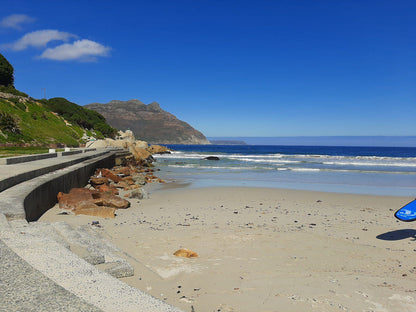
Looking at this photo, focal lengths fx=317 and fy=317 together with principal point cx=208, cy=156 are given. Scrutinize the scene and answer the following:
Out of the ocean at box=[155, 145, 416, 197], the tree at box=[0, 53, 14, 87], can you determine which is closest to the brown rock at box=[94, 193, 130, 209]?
the ocean at box=[155, 145, 416, 197]

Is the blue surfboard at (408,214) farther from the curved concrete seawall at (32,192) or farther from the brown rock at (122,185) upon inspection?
the brown rock at (122,185)

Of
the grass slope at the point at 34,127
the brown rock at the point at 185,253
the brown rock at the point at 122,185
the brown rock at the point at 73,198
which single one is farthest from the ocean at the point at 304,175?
the grass slope at the point at 34,127

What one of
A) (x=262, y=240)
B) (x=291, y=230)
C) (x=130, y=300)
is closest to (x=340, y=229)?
(x=291, y=230)

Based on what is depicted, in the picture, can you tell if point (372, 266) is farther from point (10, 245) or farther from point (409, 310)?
point (10, 245)

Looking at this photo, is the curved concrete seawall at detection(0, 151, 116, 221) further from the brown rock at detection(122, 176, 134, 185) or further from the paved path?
the brown rock at detection(122, 176, 134, 185)

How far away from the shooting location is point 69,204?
8102 millimetres

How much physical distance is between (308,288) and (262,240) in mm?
2254

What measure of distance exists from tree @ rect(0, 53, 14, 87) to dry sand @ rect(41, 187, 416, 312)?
54.3m

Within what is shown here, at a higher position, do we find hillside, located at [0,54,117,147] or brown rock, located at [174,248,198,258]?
hillside, located at [0,54,117,147]

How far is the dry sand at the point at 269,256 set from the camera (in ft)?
12.9

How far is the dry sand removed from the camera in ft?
12.9

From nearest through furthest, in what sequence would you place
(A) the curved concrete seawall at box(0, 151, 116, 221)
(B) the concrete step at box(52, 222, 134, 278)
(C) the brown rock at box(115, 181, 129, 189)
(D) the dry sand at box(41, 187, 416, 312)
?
(B) the concrete step at box(52, 222, 134, 278)
(D) the dry sand at box(41, 187, 416, 312)
(A) the curved concrete seawall at box(0, 151, 116, 221)
(C) the brown rock at box(115, 181, 129, 189)

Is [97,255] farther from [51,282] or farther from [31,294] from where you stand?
[31,294]

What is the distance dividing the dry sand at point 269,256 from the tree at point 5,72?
54.3m
